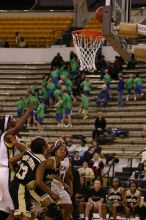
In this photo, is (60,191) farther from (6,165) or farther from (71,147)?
(71,147)

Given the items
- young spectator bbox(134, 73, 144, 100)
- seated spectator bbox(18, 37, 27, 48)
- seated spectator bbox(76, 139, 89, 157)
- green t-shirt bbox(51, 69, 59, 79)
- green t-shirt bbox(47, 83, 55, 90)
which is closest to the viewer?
seated spectator bbox(76, 139, 89, 157)

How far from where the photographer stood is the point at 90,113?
2836cm

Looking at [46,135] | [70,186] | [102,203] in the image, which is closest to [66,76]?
[46,135]

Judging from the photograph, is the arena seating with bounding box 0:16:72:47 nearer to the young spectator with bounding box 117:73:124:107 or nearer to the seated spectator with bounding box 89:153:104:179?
the young spectator with bounding box 117:73:124:107

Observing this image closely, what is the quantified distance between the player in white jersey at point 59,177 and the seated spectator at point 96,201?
17.8ft

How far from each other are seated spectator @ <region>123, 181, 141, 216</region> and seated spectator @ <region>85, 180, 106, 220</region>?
0.54m

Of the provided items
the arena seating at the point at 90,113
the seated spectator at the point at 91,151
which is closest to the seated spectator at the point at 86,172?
the seated spectator at the point at 91,151

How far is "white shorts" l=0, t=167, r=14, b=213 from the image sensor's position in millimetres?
11378

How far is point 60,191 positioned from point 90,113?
16.0 metres

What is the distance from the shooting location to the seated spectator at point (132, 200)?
1830 cm

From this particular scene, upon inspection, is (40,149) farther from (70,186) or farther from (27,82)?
(27,82)

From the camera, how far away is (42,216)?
38.7ft

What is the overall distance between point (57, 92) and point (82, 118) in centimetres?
125

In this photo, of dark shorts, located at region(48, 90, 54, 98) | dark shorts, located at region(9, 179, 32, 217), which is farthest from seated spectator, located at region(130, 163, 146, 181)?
dark shorts, located at region(9, 179, 32, 217)
